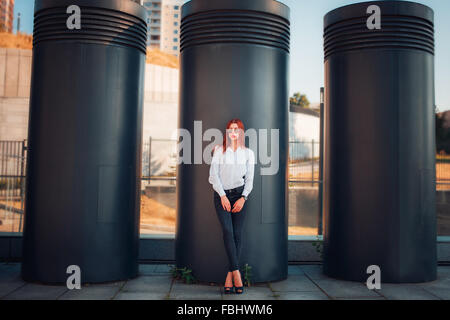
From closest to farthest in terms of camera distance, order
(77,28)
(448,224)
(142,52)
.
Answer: (77,28)
(142,52)
(448,224)

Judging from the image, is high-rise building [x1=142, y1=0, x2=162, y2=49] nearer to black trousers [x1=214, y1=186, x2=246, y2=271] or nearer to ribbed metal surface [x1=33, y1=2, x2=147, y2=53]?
ribbed metal surface [x1=33, y1=2, x2=147, y2=53]

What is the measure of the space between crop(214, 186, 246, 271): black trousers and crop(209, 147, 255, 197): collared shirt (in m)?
0.08

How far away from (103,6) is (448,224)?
18627mm

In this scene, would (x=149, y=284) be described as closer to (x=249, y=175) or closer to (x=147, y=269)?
(x=147, y=269)

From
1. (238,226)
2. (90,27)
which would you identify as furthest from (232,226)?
(90,27)

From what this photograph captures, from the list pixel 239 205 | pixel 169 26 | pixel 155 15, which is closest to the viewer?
pixel 239 205

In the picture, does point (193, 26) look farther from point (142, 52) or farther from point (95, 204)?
point (95, 204)

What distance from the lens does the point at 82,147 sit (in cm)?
558

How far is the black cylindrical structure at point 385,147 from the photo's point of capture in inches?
231

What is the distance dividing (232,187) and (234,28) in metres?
2.03

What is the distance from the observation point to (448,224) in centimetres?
1975

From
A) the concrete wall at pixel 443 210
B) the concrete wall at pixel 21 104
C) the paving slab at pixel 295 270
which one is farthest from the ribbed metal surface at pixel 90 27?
the concrete wall at pixel 443 210

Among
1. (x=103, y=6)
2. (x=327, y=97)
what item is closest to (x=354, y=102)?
(x=327, y=97)

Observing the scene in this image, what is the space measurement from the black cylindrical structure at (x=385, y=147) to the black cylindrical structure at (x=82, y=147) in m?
2.85
